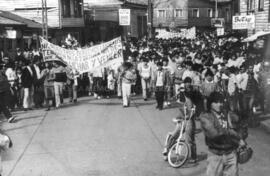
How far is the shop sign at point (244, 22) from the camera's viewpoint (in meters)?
22.7

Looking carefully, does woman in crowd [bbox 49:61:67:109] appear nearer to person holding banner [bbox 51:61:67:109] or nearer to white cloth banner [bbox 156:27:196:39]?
person holding banner [bbox 51:61:67:109]

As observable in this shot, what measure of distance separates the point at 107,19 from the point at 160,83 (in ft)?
127

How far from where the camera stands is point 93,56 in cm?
1934

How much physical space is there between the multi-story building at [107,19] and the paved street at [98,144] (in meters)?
35.1

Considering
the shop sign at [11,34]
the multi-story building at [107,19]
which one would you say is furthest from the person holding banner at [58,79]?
the multi-story building at [107,19]

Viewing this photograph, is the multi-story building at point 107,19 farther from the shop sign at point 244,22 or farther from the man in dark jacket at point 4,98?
the man in dark jacket at point 4,98

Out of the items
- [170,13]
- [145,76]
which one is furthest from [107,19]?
[145,76]

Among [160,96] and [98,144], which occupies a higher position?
[160,96]

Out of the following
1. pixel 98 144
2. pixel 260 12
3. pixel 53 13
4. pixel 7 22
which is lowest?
pixel 98 144

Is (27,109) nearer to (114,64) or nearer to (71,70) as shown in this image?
(71,70)

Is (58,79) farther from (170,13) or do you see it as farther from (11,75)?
(170,13)

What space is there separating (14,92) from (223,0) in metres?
64.5

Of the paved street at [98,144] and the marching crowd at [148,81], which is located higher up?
the marching crowd at [148,81]

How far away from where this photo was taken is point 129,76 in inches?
680
